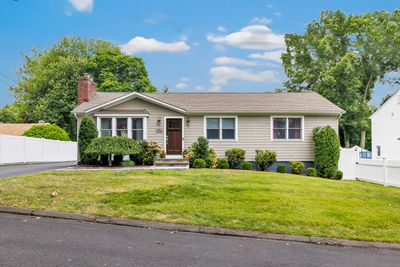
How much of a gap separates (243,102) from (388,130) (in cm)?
1832

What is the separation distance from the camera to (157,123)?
19297mm

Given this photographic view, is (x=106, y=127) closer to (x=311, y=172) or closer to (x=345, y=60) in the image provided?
(x=311, y=172)

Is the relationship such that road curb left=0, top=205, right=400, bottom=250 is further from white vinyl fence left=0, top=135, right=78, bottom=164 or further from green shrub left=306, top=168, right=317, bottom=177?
white vinyl fence left=0, top=135, right=78, bottom=164

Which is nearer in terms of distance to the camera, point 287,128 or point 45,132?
point 287,128

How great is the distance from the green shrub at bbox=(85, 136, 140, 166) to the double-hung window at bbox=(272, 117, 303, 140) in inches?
318

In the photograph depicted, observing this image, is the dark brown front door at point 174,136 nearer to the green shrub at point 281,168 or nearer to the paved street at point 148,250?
the green shrub at point 281,168

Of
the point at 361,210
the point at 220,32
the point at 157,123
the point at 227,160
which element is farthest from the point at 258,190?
the point at 220,32

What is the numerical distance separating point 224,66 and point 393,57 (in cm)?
1995

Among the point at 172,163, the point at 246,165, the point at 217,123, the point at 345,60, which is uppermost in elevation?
the point at 345,60

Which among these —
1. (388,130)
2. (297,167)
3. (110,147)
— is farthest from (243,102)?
(388,130)

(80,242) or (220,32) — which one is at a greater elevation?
(220,32)

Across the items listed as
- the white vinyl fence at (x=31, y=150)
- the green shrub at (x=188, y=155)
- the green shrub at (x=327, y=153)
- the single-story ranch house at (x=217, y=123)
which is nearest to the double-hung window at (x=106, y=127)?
the single-story ranch house at (x=217, y=123)

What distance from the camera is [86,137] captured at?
17.6 metres

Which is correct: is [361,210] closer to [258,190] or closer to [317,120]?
[258,190]
